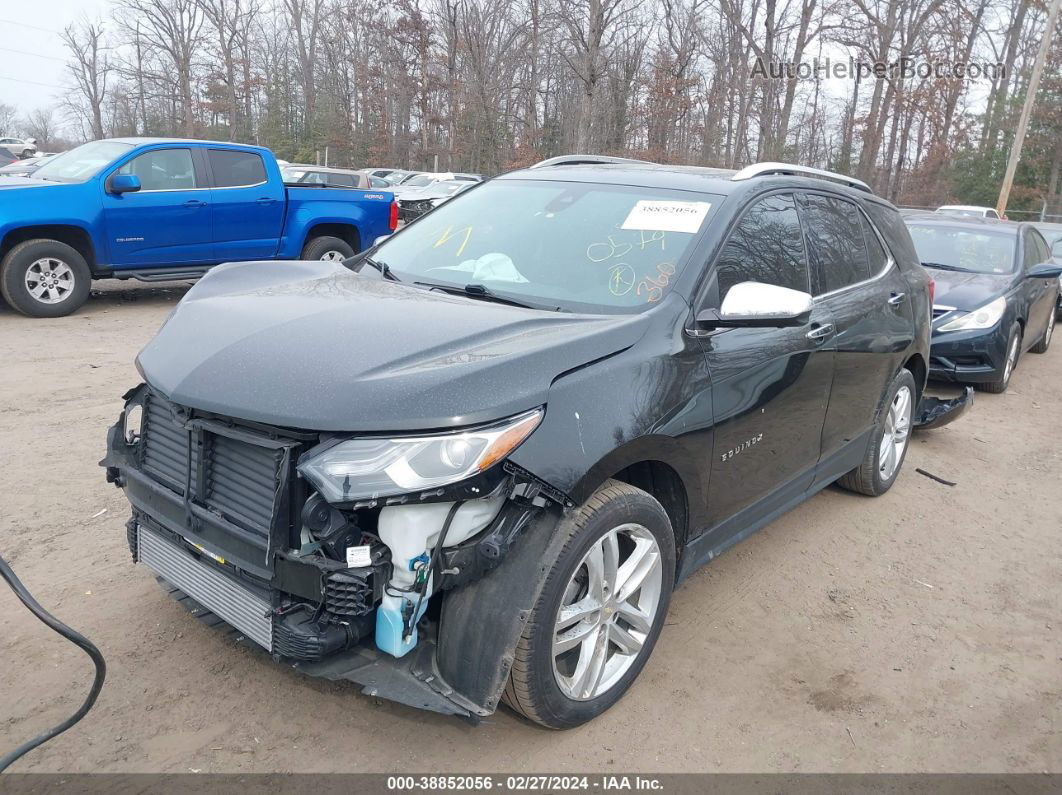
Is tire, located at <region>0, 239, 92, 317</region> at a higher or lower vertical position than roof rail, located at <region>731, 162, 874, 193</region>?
lower

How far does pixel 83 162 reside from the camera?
30.0 feet

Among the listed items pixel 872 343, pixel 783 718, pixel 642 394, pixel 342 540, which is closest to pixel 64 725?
pixel 342 540

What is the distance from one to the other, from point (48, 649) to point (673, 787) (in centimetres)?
227

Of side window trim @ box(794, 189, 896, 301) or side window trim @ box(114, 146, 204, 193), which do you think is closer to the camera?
side window trim @ box(794, 189, 896, 301)

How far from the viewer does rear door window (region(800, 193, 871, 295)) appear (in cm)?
387

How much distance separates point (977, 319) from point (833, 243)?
4.48 metres

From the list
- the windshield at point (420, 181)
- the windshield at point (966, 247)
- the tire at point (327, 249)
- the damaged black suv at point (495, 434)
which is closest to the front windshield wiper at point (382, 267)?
the damaged black suv at point (495, 434)

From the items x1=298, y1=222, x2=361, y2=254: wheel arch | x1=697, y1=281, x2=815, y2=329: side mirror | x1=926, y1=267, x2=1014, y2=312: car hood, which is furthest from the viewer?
x1=298, y1=222, x2=361, y2=254: wheel arch

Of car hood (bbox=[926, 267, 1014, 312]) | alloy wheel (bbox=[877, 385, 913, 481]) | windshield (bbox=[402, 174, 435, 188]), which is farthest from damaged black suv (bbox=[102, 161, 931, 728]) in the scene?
windshield (bbox=[402, 174, 435, 188])

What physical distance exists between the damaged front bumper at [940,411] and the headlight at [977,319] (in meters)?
1.84

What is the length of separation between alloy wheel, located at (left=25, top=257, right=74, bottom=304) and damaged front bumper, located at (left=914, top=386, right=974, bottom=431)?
27.4 ft

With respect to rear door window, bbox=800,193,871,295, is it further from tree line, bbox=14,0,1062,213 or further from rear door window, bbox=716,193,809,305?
tree line, bbox=14,0,1062,213

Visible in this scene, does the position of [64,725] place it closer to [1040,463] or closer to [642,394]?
[642,394]

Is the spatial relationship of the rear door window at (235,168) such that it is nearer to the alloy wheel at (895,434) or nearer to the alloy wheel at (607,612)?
the alloy wheel at (895,434)
